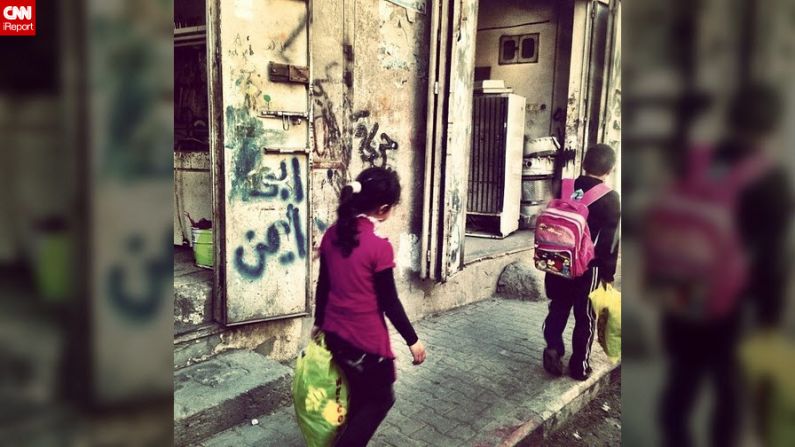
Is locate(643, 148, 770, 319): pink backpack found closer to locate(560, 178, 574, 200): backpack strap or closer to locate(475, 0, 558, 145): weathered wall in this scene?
locate(560, 178, 574, 200): backpack strap

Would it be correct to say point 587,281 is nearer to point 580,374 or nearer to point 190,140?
point 580,374

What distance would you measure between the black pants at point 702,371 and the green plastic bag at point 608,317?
2.87 m

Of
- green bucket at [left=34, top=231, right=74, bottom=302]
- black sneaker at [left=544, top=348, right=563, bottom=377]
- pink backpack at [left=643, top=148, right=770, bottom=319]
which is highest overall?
pink backpack at [left=643, top=148, right=770, bottom=319]

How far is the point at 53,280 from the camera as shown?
1718 mm

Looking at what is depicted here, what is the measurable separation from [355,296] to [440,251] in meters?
2.84

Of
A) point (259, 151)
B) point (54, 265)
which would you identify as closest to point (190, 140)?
point (259, 151)

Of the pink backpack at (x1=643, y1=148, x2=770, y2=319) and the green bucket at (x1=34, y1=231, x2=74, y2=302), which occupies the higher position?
the pink backpack at (x1=643, y1=148, x2=770, y2=319)

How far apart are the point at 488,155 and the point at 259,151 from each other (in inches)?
160

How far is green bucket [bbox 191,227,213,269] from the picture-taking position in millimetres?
4648

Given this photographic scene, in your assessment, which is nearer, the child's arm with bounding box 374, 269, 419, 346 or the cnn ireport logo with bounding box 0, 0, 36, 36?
the cnn ireport logo with bounding box 0, 0, 36, 36

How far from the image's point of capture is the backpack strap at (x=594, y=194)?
4238mm

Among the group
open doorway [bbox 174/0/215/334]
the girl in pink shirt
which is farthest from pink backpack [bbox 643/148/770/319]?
open doorway [bbox 174/0/215/334]

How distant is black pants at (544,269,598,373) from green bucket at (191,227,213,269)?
108 inches

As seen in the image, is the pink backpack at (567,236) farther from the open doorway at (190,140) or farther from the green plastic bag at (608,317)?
the open doorway at (190,140)
